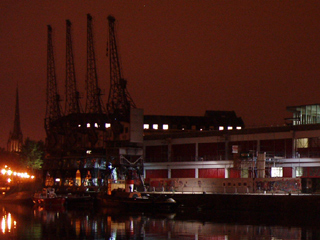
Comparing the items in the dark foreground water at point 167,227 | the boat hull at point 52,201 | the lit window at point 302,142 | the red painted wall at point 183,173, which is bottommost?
the dark foreground water at point 167,227

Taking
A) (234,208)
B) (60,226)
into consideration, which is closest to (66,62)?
(234,208)

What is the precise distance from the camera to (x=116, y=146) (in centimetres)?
10275

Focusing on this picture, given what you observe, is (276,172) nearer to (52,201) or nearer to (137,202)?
(137,202)

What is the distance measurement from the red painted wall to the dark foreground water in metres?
29.7

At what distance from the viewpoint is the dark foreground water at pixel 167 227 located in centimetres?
4811

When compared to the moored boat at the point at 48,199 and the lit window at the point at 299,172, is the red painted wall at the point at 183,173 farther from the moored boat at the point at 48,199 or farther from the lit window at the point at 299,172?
the moored boat at the point at 48,199

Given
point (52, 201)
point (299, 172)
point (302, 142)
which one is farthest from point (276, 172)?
point (52, 201)

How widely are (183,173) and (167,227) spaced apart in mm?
47944

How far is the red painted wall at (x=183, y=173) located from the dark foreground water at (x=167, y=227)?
29745 millimetres

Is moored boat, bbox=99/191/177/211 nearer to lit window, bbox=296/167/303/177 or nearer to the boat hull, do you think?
the boat hull

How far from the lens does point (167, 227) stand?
54.6 m

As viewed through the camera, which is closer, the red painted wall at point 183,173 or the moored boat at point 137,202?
the moored boat at point 137,202

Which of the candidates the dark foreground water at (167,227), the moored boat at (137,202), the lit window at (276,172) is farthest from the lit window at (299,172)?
the moored boat at (137,202)

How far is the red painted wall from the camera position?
332 ft
